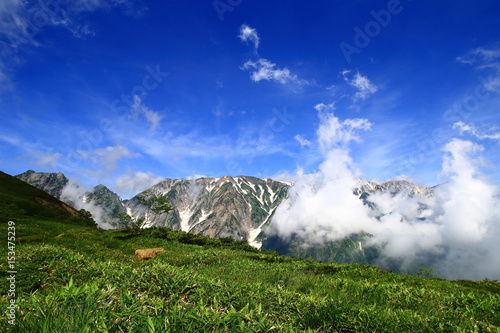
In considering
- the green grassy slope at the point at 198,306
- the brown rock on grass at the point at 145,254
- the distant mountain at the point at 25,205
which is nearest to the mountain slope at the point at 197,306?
the green grassy slope at the point at 198,306

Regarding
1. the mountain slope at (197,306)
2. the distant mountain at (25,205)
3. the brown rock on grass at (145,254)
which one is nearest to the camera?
the mountain slope at (197,306)

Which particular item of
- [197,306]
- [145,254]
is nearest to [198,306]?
[197,306]

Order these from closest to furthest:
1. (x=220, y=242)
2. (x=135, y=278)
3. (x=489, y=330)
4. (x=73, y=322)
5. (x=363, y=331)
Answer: (x=73, y=322), (x=363, y=331), (x=489, y=330), (x=135, y=278), (x=220, y=242)

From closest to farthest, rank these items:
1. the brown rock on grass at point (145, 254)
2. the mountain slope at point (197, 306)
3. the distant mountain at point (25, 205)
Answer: the mountain slope at point (197, 306) < the brown rock on grass at point (145, 254) < the distant mountain at point (25, 205)

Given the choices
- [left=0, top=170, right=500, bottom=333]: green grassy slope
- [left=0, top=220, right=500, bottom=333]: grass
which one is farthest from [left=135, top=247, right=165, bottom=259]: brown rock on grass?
[left=0, top=170, right=500, bottom=333]: green grassy slope


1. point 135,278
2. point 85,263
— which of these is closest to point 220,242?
point 85,263

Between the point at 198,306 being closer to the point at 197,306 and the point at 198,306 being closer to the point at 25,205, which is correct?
the point at 197,306

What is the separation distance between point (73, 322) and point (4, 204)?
1897 inches

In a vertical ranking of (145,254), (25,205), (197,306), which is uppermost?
(25,205)

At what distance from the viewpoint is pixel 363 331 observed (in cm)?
518

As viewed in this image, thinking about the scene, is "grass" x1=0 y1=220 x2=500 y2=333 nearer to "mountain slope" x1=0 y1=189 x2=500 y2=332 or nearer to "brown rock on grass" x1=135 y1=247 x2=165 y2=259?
"mountain slope" x1=0 y1=189 x2=500 y2=332

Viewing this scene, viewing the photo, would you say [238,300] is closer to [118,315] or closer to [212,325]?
[212,325]

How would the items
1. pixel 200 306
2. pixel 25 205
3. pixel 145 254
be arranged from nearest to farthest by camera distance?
1. pixel 200 306
2. pixel 145 254
3. pixel 25 205

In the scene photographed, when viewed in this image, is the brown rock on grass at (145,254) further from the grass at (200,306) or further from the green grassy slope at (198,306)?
the green grassy slope at (198,306)
